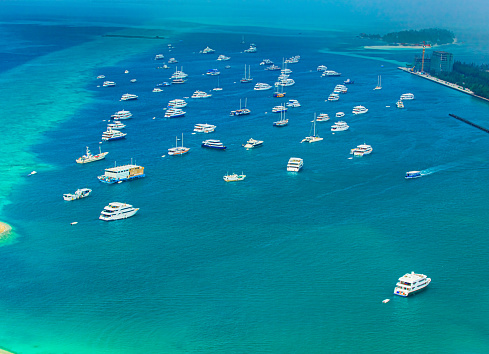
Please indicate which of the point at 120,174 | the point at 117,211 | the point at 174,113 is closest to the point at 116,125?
the point at 174,113

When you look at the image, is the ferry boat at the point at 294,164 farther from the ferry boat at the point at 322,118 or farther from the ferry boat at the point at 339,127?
the ferry boat at the point at 322,118

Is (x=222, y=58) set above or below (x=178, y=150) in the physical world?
below

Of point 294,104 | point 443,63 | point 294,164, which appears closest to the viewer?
point 294,164

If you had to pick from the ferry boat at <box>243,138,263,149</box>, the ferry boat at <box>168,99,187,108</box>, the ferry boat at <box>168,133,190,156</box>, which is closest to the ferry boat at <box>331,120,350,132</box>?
the ferry boat at <box>243,138,263,149</box>

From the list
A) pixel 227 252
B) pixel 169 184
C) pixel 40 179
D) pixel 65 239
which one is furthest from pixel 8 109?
pixel 227 252

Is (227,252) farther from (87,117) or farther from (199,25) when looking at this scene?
(199,25)

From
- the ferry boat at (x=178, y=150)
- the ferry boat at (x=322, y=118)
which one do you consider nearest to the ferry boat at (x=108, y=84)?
the ferry boat at (x=322, y=118)

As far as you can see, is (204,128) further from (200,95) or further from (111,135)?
(200,95)
